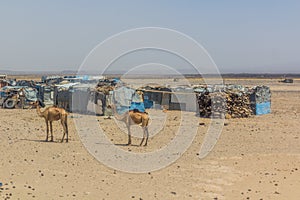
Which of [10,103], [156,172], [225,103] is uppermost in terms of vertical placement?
[225,103]

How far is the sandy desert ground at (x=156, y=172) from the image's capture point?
992cm

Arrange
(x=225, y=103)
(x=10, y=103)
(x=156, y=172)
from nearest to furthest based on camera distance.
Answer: (x=156, y=172), (x=225, y=103), (x=10, y=103)

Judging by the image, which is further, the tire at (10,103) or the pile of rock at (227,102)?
the tire at (10,103)

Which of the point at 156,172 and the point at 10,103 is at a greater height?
the point at 10,103

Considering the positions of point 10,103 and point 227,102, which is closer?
point 227,102

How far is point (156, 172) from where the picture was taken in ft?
39.5

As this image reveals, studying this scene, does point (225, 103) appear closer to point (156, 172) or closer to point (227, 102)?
point (227, 102)

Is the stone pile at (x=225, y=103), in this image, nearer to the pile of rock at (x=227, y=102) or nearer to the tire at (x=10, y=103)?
the pile of rock at (x=227, y=102)

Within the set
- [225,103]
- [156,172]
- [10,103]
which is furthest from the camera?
[10,103]

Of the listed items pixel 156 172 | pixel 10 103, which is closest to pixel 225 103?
pixel 156 172

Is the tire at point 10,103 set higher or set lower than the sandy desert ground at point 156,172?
higher

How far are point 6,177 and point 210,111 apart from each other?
60.8 feet

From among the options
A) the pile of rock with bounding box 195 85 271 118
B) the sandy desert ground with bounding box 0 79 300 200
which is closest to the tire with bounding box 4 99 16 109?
the sandy desert ground with bounding box 0 79 300 200

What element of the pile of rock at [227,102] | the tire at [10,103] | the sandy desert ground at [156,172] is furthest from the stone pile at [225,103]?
the tire at [10,103]
